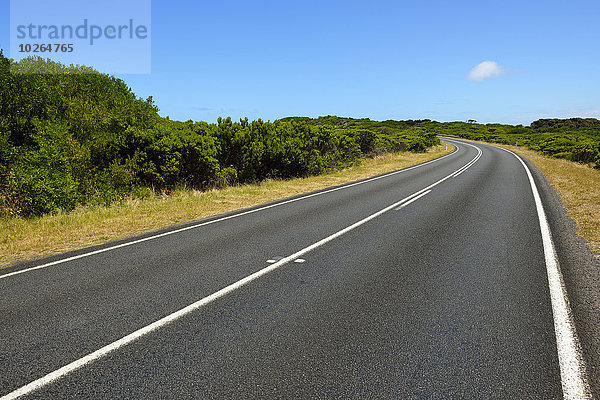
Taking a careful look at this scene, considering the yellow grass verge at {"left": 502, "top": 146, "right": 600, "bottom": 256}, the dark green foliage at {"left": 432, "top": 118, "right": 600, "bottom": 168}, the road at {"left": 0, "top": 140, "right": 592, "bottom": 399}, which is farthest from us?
the dark green foliage at {"left": 432, "top": 118, "right": 600, "bottom": 168}

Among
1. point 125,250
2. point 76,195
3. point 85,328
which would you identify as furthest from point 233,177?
point 85,328

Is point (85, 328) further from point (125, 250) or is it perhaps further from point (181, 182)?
point (181, 182)

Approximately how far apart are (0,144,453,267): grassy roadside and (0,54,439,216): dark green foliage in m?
0.83

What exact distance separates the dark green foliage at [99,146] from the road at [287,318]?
191 inches

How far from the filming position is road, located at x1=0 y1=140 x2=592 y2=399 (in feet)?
10.4

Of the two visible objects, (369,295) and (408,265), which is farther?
(408,265)

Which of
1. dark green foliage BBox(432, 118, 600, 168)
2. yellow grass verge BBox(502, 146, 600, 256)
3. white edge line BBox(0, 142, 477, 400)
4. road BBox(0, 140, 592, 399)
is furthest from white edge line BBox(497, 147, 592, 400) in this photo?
dark green foliage BBox(432, 118, 600, 168)

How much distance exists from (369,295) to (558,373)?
7.03 feet

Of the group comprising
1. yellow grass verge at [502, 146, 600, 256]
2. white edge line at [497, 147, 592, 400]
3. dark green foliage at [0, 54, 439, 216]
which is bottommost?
white edge line at [497, 147, 592, 400]

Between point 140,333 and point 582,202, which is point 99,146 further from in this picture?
point 582,202

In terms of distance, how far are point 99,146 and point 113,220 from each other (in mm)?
4583

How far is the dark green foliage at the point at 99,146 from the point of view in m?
10.5

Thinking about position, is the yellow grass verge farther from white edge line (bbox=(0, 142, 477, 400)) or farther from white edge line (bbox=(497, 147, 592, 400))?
white edge line (bbox=(0, 142, 477, 400))

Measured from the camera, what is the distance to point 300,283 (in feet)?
17.5
